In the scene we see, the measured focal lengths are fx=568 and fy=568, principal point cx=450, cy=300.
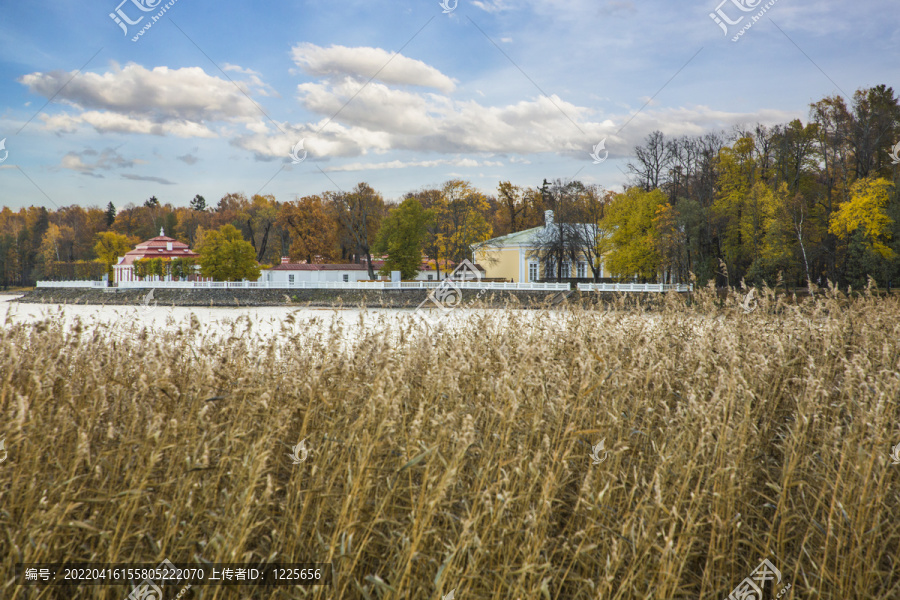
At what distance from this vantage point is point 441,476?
103 inches

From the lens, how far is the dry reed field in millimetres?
2395

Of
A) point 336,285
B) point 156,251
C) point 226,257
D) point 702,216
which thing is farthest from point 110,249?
point 702,216

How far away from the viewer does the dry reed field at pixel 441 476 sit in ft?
7.86

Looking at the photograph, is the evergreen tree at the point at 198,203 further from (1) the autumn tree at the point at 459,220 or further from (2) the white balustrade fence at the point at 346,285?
(1) the autumn tree at the point at 459,220

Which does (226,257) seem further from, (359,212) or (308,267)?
(359,212)

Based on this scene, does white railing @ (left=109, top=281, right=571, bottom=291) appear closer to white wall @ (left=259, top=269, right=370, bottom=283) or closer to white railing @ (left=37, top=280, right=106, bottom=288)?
white wall @ (left=259, top=269, right=370, bottom=283)

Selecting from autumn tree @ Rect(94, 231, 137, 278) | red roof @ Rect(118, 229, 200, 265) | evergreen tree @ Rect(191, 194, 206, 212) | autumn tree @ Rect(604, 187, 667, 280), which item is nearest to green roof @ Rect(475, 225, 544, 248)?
autumn tree @ Rect(604, 187, 667, 280)

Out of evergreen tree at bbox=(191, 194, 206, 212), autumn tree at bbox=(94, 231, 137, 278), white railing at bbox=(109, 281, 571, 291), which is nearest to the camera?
white railing at bbox=(109, 281, 571, 291)

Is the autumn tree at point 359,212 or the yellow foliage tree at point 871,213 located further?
the autumn tree at point 359,212

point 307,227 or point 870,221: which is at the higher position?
point 307,227

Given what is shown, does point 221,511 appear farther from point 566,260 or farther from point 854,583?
point 566,260

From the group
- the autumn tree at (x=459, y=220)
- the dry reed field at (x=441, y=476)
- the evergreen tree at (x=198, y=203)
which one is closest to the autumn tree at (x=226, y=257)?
the autumn tree at (x=459, y=220)

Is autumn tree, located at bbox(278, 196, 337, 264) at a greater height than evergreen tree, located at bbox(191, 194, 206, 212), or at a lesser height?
lesser

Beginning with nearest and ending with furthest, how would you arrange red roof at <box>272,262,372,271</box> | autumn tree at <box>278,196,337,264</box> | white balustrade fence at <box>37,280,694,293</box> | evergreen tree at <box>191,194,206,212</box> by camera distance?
white balustrade fence at <box>37,280,694,293</box> → red roof at <box>272,262,372,271</box> → autumn tree at <box>278,196,337,264</box> → evergreen tree at <box>191,194,206,212</box>
